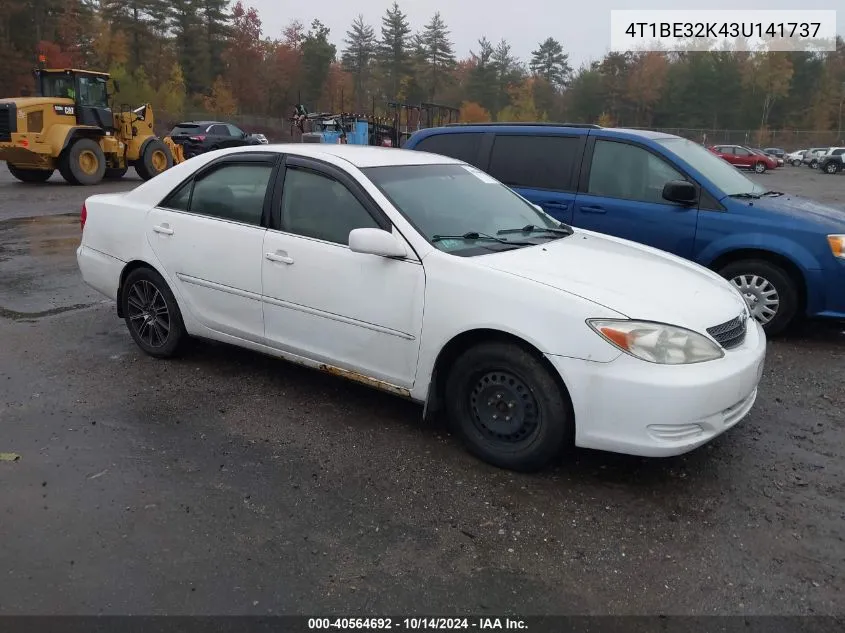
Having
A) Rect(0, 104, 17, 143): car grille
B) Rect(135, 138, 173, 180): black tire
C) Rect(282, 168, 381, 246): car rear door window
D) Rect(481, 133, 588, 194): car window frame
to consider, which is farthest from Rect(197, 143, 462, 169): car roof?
Rect(135, 138, 173, 180): black tire

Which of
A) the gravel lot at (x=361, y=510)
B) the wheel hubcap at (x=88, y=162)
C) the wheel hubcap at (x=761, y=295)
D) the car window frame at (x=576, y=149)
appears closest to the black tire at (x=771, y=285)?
the wheel hubcap at (x=761, y=295)

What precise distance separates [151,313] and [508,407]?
2854 mm

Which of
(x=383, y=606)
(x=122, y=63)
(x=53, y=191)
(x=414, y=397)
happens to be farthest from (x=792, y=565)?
(x=122, y=63)

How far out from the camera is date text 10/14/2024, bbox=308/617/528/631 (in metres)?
2.45

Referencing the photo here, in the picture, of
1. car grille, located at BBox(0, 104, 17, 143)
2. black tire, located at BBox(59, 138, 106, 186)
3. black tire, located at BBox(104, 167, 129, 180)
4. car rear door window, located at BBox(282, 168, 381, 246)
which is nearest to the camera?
car rear door window, located at BBox(282, 168, 381, 246)

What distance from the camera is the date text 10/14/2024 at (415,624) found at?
245 centimetres

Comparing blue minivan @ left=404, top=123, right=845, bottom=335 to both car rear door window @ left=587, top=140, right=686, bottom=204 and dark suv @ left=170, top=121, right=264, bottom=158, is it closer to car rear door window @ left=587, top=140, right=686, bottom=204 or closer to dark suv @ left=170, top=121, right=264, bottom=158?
car rear door window @ left=587, top=140, right=686, bottom=204

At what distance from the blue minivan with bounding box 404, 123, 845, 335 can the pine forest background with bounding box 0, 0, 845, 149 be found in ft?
182

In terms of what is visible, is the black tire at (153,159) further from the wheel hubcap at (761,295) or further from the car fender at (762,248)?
the wheel hubcap at (761,295)

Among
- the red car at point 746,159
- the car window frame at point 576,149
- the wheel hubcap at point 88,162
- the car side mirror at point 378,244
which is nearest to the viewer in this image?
the car side mirror at point 378,244

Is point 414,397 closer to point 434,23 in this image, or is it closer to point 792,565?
point 792,565

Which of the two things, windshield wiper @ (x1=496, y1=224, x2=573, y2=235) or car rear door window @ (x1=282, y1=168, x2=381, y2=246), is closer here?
car rear door window @ (x1=282, y1=168, x2=381, y2=246)

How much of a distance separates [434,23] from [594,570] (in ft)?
296

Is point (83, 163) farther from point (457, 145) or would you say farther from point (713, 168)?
point (713, 168)
